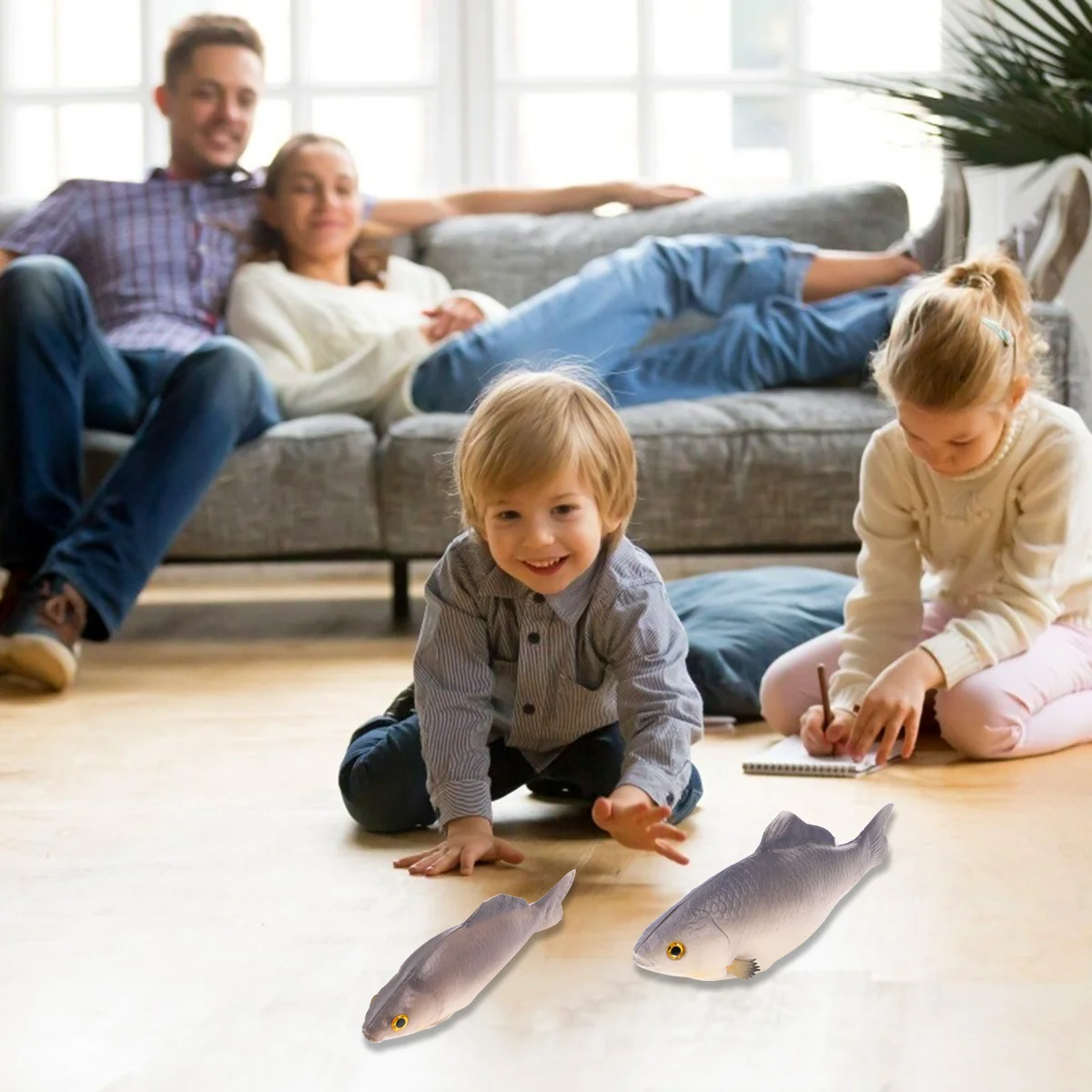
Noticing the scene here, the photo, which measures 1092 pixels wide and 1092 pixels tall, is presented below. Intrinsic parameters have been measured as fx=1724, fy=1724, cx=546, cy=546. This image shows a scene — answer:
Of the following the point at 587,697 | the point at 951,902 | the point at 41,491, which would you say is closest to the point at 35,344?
the point at 41,491

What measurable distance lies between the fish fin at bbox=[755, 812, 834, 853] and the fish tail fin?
0.45 ft

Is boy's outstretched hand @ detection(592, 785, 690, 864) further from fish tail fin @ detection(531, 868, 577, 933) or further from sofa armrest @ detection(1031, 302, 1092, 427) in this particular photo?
sofa armrest @ detection(1031, 302, 1092, 427)

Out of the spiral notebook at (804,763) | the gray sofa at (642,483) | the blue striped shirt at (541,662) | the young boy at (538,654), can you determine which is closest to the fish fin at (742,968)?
the young boy at (538,654)

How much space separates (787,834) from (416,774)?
498 mm

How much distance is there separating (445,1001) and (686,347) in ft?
6.99

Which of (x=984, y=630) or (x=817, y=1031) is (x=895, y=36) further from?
(x=817, y=1031)

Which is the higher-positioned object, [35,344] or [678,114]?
[678,114]

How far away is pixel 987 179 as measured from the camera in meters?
3.92

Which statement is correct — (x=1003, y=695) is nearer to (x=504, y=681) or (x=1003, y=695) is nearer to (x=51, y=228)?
(x=504, y=681)

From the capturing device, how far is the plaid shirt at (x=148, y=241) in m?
3.11

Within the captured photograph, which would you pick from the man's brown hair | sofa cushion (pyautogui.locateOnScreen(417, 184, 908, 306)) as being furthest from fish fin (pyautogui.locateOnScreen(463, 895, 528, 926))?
the man's brown hair

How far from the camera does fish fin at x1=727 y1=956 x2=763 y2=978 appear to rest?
1054 millimetres

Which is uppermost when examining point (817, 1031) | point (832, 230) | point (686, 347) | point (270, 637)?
point (832, 230)

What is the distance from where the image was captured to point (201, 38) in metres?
3.24
